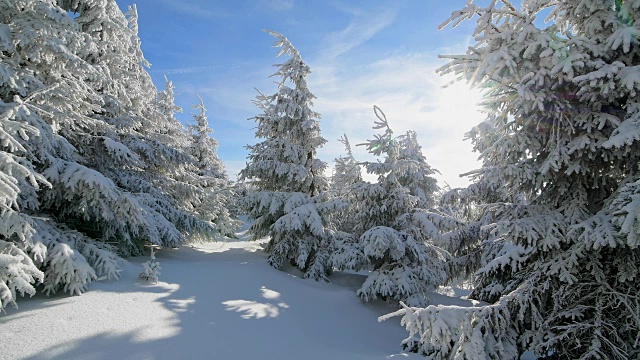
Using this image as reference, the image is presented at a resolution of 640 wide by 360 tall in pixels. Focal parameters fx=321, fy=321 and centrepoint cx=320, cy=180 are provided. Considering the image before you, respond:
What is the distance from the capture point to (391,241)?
10039 millimetres

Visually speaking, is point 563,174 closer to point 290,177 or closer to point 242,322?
point 242,322

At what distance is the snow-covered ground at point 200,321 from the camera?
5387 millimetres

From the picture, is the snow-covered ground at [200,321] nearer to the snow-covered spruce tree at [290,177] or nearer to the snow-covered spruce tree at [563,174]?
the snow-covered spruce tree at [290,177]

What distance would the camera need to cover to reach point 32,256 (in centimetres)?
614

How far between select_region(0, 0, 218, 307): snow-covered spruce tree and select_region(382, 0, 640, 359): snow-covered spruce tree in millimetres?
6499

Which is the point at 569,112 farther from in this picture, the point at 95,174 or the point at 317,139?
the point at 317,139

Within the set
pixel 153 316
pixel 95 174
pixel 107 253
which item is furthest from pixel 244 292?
pixel 95 174

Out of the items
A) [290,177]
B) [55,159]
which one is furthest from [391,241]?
[55,159]

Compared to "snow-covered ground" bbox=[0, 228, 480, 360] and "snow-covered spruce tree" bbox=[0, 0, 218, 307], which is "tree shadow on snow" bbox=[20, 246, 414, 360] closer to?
"snow-covered ground" bbox=[0, 228, 480, 360]

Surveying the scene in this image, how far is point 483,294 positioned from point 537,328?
5350mm

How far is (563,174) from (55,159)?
32.1 ft

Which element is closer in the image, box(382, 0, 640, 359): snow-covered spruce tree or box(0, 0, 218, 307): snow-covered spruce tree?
box(382, 0, 640, 359): snow-covered spruce tree

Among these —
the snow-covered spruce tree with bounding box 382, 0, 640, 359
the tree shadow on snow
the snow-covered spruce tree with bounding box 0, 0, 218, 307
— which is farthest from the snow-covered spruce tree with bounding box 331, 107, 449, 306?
the snow-covered spruce tree with bounding box 0, 0, 218, 307

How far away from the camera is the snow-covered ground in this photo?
539 cm
